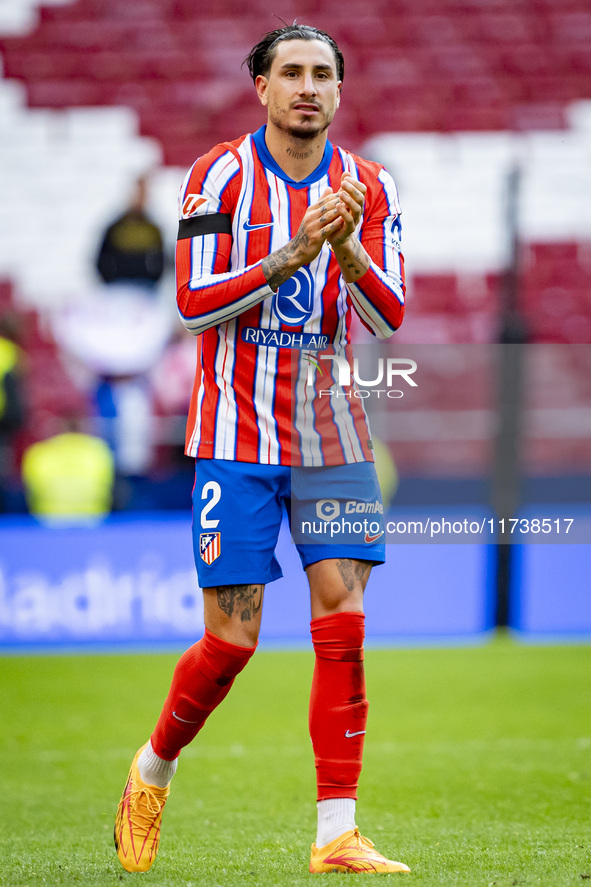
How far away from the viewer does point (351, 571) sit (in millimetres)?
2428

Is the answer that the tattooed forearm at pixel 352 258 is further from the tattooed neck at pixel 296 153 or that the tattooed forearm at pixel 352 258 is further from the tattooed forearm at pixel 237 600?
the tattooed forearm at pixel 237 600

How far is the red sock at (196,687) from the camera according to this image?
2416 millimetres

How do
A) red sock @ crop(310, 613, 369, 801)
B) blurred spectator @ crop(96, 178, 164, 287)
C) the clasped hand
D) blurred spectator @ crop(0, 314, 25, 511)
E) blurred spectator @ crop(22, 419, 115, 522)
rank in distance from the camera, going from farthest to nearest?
1. blurred spectator @ crop(96, 178, 164, 287)
2. blurred spectator @ crop(0, 314, 25, 511)
3. blurred spectator @ crop(22, 419, 115, 522)
4. red sock @ crop(310, 613, 369, 801)
5. the clasped hand

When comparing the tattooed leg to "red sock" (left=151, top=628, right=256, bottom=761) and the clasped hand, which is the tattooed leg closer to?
"red sock" (left=151, top=628, right=256, bottom=761)

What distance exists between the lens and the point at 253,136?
253 centimetres

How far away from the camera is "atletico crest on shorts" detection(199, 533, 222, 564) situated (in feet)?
7.86

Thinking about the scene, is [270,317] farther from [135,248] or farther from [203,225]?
[135,248]

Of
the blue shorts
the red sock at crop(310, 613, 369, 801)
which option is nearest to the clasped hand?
the blue shorts

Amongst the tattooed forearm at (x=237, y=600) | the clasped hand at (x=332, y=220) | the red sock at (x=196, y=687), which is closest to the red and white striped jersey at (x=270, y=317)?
the clasped hand at (x=332, y=220)

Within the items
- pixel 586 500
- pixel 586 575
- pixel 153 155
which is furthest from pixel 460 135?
pixel 586 575

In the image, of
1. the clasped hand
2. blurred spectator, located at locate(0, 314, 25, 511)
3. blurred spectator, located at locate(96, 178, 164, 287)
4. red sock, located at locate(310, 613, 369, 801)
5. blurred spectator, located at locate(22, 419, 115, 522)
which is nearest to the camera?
the clasped hand

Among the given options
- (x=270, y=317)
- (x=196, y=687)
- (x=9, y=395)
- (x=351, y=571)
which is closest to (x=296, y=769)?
(x=196, y=687)

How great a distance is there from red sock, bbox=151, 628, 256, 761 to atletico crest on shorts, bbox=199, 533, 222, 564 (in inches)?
6.4

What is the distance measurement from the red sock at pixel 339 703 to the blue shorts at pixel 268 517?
154 mm
